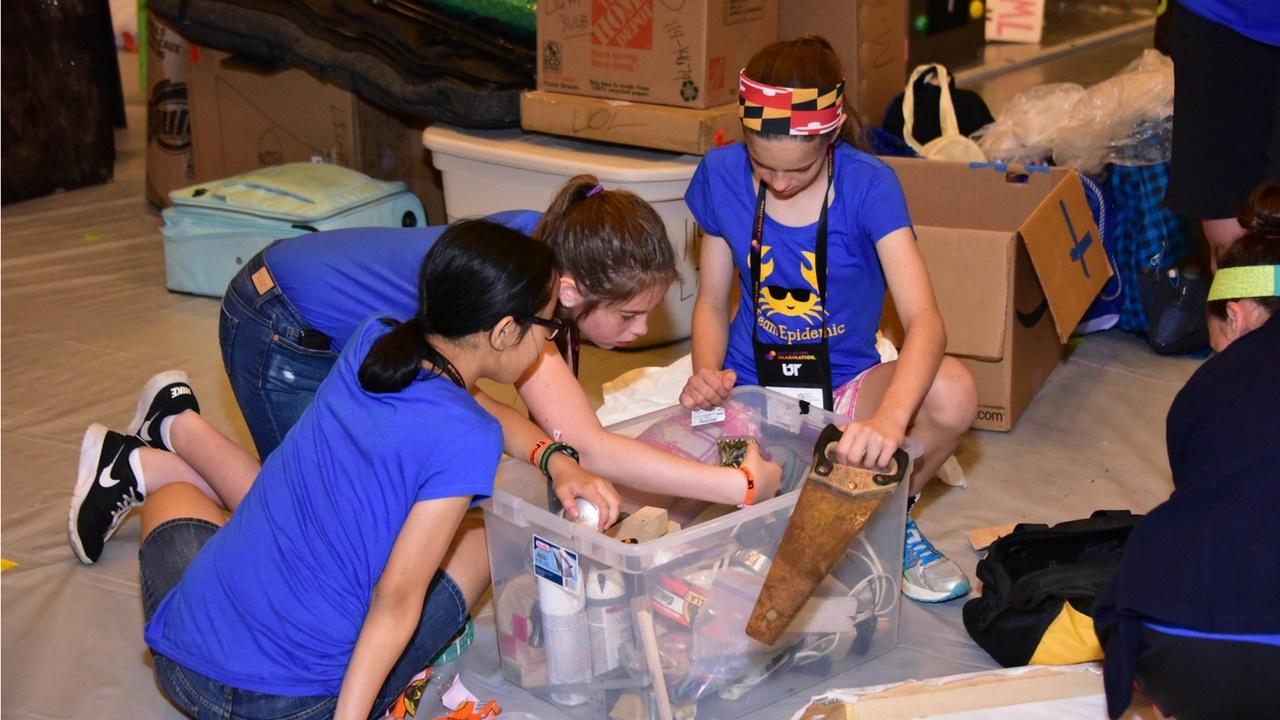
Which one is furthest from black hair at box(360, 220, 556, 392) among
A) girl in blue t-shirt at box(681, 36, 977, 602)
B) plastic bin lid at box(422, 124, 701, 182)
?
plastic bin lid at box(422, 124, 701, 182)

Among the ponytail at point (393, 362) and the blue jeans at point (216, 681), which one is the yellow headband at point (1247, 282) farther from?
the blue jeans at point (216, 681)

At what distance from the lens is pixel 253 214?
3.02 metres

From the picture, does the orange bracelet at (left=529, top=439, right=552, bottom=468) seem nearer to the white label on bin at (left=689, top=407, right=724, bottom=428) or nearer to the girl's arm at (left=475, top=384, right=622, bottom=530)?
the girl's arm at (left=475, top=384, right=622, bottom=530)

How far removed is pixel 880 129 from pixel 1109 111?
51 cm

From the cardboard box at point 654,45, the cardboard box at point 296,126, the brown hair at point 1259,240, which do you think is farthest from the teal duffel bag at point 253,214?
→ the brown hair at point 1259,240

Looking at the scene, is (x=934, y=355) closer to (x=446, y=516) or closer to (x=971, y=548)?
(x=971, y=548)

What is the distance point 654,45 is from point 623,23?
0.09 metres

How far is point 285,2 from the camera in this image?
3182mm

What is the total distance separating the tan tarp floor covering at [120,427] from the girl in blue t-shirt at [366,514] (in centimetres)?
25

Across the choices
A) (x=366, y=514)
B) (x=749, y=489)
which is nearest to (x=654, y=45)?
(x=749, y=489)

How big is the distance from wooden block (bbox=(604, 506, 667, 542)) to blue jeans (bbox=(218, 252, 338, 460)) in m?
0.55

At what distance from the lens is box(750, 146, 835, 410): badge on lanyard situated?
183 cm

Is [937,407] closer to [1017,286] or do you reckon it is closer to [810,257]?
[810,257]

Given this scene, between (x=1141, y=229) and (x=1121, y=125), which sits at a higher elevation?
(x=1121, y=125)
